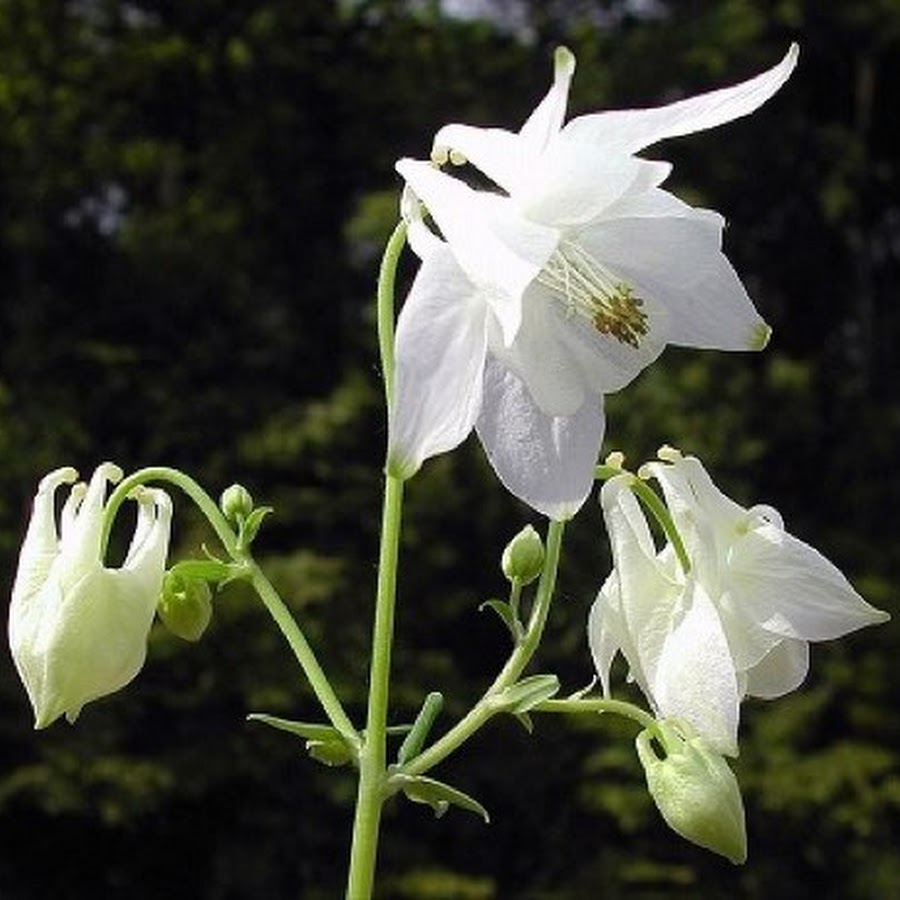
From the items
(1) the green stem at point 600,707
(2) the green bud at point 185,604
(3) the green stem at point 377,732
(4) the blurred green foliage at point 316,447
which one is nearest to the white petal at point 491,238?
(3) the green stem at point 377,732

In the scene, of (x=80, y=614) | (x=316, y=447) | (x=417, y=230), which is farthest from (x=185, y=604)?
(x=316, y=447)

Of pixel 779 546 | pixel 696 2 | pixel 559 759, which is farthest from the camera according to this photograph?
pixel 696 2

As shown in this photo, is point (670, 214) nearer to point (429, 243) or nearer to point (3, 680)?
point (429, 243)

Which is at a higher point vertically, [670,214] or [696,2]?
[670,214]

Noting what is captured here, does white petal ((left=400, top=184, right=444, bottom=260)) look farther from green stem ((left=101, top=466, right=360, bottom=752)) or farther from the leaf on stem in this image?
the leaf on stem

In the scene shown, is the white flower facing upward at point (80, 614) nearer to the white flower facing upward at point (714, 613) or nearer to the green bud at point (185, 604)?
Result: the green bud at point (185, 604)

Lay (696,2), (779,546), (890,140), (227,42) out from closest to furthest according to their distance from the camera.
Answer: (779,546), (227,42), (696,2), (890,140)

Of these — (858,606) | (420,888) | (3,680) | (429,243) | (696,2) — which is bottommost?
(420,888)

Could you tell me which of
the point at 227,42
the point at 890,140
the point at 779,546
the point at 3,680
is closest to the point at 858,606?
the point at 779,546
